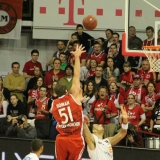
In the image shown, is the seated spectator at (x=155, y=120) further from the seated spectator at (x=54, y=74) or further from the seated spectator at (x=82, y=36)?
the seated spectator at (x=82, y=36)

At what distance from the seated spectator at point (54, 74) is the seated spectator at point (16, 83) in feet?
2.04

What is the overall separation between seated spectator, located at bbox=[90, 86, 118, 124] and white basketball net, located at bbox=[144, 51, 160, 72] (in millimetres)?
2154

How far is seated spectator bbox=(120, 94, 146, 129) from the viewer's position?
1153 centimetres

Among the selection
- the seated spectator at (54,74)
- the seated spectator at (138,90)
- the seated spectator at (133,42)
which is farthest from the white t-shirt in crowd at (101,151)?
the seated spectator at (54,74)

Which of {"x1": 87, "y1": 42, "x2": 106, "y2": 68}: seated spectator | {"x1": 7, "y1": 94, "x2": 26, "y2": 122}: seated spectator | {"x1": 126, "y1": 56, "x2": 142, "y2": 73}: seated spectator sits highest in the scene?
{"x1": 87, "y1": 42, "x2": 106, "y2": 68}: seated spectator

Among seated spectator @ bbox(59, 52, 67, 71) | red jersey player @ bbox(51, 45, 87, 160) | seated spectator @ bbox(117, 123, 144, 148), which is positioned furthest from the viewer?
seated spectator @ bbox(59, 52, 67, 71)

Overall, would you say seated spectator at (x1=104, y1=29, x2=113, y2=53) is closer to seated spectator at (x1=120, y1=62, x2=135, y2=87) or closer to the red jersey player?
seated spectator at (x1=120, y1=62, x2=135, y2=87)

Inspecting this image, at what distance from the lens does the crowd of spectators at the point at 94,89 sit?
38.6 ft

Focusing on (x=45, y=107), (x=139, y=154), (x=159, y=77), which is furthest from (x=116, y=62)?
(x=139, y=154)

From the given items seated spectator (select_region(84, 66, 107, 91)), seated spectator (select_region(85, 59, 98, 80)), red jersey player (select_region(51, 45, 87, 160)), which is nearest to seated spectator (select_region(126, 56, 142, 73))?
seated spectator (select_region(85, 59, 98, 80))

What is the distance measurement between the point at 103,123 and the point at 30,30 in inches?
224

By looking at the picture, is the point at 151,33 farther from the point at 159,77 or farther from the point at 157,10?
the point at 159,77

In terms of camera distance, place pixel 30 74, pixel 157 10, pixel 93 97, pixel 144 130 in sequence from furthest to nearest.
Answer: pixel 30 74 → pixel 93 97 → pixel 144 130 → pixel 157 10

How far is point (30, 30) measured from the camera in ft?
54.0
